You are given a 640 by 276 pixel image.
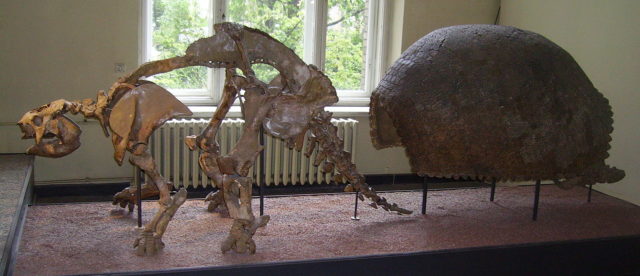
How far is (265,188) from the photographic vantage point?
7000 mm

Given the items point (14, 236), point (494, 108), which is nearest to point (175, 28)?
point (14, 236)

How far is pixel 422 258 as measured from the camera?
12.6 ft

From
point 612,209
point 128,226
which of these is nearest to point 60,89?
point 128,226

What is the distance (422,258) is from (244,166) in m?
1.23

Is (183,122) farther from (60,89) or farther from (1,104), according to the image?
(1,104)

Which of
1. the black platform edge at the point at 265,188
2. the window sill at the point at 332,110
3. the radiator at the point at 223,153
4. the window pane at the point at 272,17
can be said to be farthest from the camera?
the window pane at the point at 272,17

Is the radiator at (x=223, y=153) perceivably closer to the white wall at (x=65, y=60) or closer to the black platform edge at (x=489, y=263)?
the white wall at (x=65, y=60)

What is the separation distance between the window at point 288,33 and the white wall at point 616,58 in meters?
2.20

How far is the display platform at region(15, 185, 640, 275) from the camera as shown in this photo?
356 cm

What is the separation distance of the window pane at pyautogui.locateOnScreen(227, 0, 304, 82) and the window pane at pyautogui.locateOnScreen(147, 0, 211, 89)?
13.3 inches

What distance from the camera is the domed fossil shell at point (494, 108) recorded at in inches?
158

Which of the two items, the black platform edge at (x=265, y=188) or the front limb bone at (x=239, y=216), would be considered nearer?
the front limb bone at (x=239, y=216)

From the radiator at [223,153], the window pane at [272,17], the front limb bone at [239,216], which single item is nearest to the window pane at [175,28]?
the window pane at [272,17]

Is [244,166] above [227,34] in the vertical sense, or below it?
below
